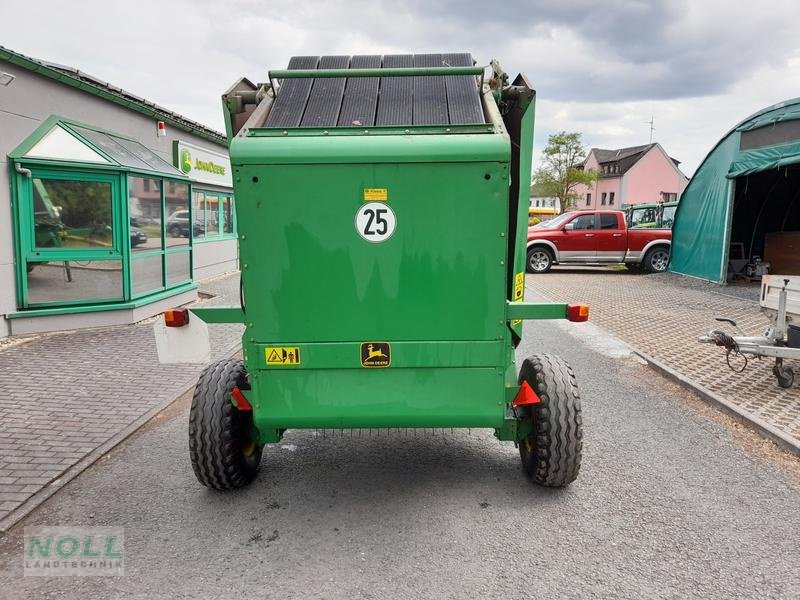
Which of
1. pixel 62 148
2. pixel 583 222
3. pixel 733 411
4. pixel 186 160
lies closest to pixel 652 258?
pixel 583 222

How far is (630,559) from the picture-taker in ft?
9.86

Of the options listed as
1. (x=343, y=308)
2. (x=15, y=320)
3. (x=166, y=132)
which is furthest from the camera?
(x=166, y=132)

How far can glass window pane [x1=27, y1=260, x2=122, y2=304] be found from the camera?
8128 mm

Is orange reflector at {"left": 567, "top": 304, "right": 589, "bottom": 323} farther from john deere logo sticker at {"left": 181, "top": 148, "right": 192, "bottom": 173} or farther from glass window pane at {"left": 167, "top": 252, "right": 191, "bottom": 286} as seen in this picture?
john deere logo sticker at {"left": 181, "top": 148, "right": 192, "bottom": 173}

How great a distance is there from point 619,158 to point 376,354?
6423 centimetres

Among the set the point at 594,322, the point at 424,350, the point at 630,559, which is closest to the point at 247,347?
the point at 424,350

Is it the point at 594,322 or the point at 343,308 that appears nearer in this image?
the point at 343,308

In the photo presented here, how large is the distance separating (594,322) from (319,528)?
26.0 ft

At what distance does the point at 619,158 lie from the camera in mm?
61031

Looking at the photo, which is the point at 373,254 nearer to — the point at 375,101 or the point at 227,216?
the point at 375,101

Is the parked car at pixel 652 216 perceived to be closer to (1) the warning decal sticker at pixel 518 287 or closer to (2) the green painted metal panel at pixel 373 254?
(1) the warning decal sticker at pixel 518 287

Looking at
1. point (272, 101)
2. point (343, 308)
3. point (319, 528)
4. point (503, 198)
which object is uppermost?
point (272, 101)

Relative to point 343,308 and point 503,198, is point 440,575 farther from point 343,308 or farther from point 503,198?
point 503,198

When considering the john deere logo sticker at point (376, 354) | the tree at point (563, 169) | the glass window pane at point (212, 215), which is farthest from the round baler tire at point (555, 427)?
the tree at point (563, 169)
